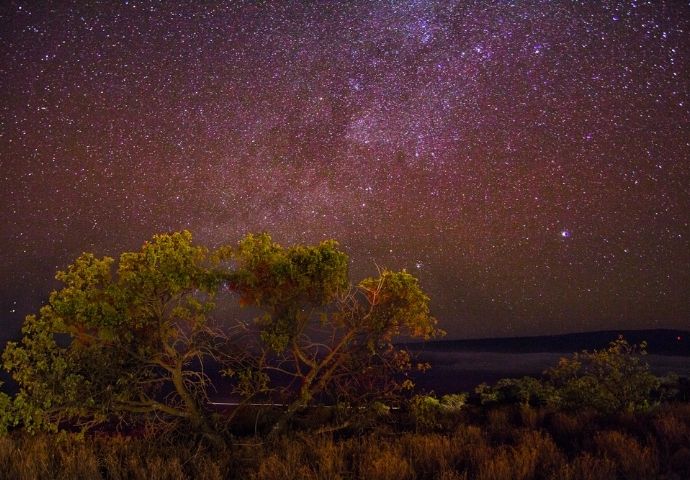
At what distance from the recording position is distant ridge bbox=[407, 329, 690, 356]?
111525 millimetres

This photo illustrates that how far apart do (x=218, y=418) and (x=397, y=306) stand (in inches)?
158

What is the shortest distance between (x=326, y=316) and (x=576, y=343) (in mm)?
134289

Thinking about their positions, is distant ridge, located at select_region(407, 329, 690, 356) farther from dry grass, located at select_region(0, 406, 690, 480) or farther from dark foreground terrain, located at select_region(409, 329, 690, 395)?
dry grass, located at select_region(0, 406, 690, 480)

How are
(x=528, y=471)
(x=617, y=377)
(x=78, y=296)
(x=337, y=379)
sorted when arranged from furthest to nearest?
(x=617, y=377)
(x=337, y=379)
(x=78, y=296)
(x=528, y=471)

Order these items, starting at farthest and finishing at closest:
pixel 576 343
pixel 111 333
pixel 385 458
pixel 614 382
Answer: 1. pixel 576 343
2. pixel 614 382
3. pixel 111 333
4. pixel 385 458

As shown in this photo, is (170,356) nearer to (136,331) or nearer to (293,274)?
(136,331)

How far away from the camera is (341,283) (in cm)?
1078

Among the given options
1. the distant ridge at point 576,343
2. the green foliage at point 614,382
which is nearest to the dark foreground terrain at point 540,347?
the distant ridge at point 576,343

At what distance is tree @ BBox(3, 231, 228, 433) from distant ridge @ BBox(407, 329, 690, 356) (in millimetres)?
104739

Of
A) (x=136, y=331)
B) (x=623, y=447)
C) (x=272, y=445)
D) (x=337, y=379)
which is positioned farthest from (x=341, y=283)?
(x=623, y=447)

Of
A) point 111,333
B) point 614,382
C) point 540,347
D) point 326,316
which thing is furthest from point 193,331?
point 540,347

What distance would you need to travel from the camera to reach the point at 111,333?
958 centimetres

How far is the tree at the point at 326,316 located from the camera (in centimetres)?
1043

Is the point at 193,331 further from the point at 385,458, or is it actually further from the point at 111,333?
the point at 385,458
